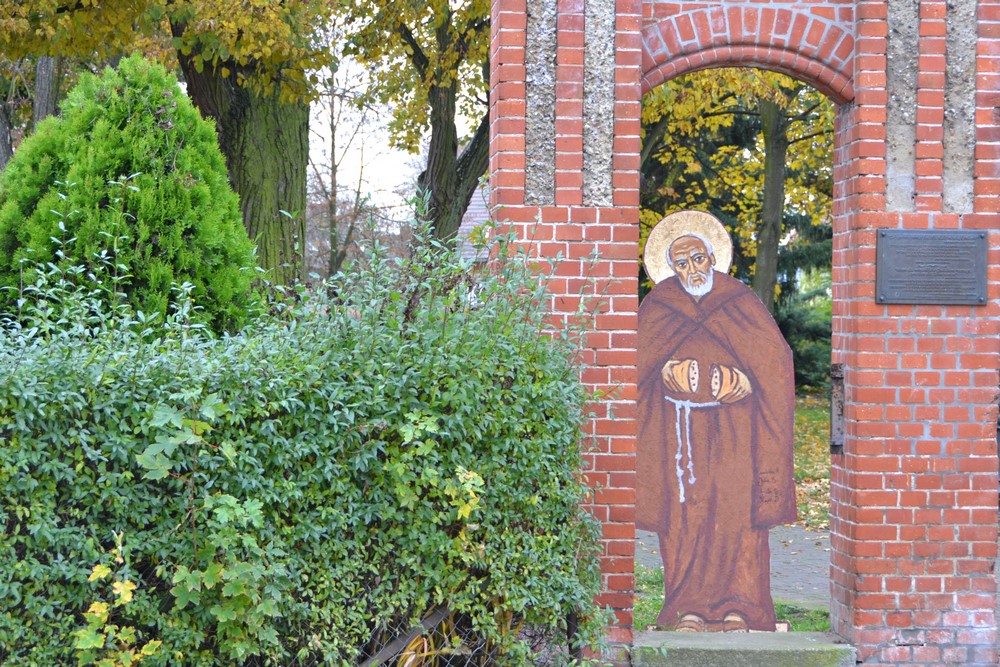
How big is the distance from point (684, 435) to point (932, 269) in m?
1.42

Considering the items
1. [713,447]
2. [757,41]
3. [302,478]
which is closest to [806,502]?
[713,447]

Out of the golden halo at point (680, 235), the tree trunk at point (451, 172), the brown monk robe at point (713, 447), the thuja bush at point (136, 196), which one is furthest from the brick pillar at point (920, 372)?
the tree trunk at point (451, 172)

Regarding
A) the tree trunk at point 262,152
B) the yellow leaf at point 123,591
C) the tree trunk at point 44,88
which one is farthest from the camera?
the tree trunk at point 44,88

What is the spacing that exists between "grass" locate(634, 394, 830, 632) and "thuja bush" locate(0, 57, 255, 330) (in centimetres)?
292

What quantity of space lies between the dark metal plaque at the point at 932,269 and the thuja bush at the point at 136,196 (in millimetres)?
3099

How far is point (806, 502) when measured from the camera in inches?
494

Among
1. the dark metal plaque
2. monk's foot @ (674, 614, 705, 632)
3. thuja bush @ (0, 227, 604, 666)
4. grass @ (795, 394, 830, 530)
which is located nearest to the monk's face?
the dark metal plaque

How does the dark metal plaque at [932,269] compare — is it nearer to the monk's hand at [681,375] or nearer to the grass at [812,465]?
the monk's hand at [681,375]

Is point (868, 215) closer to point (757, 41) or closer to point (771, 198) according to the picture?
point (757, 41)

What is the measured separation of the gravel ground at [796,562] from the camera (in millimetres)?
7332

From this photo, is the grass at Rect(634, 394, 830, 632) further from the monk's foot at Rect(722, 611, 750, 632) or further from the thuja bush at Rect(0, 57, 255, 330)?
the thuja bush at Rect(0, 57, 255, 330)

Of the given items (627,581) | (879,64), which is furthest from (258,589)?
(879,64)

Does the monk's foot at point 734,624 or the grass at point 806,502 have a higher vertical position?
the monk's foot at point 734,624

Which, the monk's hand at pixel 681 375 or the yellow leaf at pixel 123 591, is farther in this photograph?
the monk's hand at pixel 681 375
